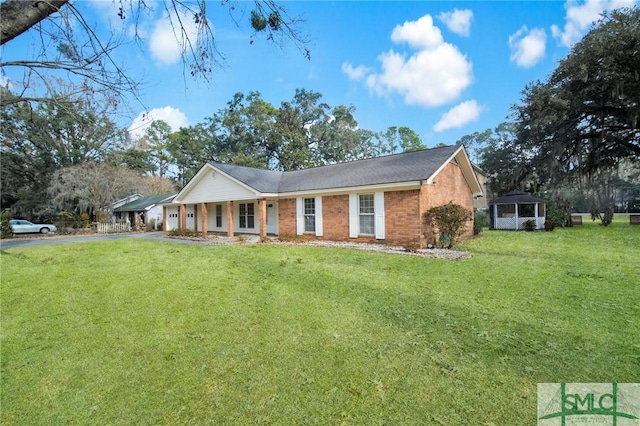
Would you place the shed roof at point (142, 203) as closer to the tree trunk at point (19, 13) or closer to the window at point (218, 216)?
the window at point (218, 216)

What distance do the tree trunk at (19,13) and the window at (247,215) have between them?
17919 mm

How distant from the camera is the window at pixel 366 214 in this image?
42.8ft

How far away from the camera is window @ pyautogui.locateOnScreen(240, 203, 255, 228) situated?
19.9 meters

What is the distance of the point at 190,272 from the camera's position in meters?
7.91

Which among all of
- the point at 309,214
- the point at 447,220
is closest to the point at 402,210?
the point at 447,220

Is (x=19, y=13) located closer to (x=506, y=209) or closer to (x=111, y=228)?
(x=506, y=209)

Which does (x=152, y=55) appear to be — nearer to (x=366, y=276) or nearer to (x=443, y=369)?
(x=443, y=369)

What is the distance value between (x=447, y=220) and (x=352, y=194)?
396 centimetres

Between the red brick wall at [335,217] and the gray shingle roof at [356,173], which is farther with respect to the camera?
the red brick wall at [335,217]

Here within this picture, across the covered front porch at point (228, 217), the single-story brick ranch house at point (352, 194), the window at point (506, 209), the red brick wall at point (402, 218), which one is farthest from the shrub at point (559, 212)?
the covered front porch at point (228, 217)

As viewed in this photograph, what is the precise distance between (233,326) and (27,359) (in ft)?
7.88

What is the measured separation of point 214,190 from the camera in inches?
723

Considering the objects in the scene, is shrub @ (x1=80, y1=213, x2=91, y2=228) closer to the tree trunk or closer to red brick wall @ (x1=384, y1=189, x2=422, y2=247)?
red brick wall @ (x1=384, y1=189, x2=422, y2=247)

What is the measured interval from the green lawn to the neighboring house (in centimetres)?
2257
